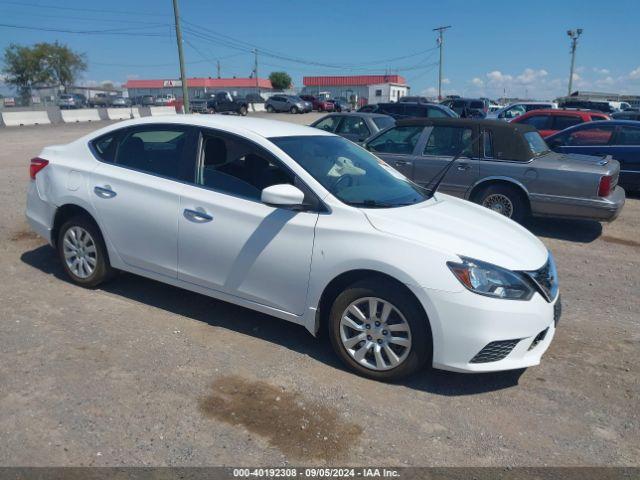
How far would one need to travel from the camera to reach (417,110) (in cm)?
1820

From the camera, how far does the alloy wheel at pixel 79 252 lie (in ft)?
16.1

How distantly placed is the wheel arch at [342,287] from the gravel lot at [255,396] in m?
0.36

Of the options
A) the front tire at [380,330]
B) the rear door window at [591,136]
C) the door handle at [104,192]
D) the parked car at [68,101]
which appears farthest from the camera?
the parked car at [68,101]

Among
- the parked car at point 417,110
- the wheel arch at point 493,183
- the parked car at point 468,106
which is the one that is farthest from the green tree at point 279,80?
the wheel arch at point 493,183

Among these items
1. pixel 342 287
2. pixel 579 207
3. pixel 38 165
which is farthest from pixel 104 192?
pixel 579 207

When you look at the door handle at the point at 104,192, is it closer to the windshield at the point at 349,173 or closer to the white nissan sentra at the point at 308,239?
the white nissan sentra at the point at 308,239

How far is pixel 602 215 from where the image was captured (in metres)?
7.27

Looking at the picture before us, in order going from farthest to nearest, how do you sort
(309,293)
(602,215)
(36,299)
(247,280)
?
(602,215) < (36,299) < (247,280) < (309,293)

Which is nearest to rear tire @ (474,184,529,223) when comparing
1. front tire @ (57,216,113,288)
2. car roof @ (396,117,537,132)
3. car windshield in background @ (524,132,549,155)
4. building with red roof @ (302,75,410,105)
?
car windshield in background @ (524,132,549,155)

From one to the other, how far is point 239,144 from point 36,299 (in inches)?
95.9

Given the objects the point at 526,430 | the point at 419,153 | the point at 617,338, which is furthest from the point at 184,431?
the point at 419,153

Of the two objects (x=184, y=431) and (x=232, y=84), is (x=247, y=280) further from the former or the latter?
(x=232, y=84)

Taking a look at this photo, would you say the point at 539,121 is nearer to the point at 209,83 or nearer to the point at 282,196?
the point at 282,196

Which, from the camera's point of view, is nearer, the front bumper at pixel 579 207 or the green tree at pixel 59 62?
the front bumper at pixel 579 207
